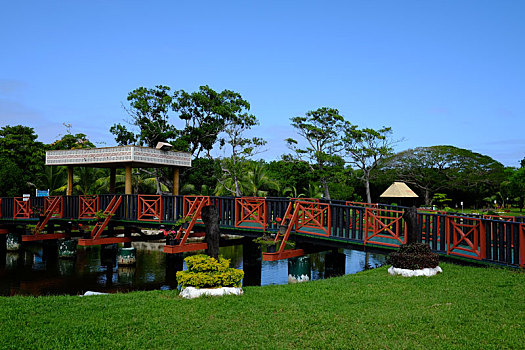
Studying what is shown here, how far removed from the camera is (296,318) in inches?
279

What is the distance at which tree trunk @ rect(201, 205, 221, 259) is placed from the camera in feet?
32.0

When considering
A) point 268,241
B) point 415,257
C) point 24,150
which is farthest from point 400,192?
point 24,150

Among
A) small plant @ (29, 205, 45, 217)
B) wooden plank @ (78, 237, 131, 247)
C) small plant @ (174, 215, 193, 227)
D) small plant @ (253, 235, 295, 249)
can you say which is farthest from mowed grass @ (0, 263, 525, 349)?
small plant @ (29, 205, 45, 217)

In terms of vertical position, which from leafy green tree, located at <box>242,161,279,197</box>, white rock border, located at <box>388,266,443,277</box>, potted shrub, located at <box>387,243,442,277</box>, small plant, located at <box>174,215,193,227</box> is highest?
leafy green tree, located at <box>242,161,279,197</box>

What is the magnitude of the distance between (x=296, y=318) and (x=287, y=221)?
752 centimetres

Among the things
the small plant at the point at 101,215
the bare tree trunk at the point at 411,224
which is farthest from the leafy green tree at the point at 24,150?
the bare tree trunk at the point at 411,224

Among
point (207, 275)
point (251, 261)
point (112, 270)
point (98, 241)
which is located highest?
point (207, 275)

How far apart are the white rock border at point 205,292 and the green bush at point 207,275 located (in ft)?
→ 0.26

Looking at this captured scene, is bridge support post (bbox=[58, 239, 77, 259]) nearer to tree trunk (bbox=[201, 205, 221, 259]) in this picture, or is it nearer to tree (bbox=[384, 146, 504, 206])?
tree trunk (bbox=[201, 205, 221, 259])

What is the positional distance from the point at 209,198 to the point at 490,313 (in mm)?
11545

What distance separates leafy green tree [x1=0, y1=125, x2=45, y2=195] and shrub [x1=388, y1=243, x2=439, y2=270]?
32.6m

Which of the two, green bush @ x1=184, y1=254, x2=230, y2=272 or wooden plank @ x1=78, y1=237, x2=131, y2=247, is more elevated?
green bush @ x1=184, y1=254, x2=230, y2=272

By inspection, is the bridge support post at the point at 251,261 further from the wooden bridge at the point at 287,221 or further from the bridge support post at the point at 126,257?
the bridge support post at the point at 126,257

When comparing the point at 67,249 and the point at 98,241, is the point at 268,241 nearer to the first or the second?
the point at 98,241
